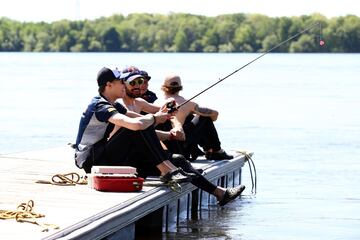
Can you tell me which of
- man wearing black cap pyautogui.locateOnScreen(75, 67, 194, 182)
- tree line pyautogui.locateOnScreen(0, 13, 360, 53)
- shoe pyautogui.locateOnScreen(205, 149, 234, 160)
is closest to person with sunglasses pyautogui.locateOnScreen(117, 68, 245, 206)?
man wearing black cap pyautogui.locateOnScreen(75, 67, 194, 182)

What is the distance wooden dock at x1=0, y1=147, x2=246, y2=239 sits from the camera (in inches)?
297

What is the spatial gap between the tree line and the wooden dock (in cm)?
8208

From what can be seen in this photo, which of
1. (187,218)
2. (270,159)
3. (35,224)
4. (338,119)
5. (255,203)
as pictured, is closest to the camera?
(35,224)

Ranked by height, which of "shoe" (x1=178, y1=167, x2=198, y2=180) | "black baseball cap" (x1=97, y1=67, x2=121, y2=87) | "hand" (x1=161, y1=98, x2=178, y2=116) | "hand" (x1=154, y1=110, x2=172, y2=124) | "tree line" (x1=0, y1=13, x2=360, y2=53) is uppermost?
"black baseball cap" (x1=97, y1=67, x2=121, y2=87)

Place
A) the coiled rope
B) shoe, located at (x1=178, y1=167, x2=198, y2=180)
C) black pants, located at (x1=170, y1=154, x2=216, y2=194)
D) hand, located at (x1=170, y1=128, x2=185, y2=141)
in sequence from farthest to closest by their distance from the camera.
Answer: hand, located at (x1=170, y1=128, x2=185, y2=141), black pants, located at (x1=170, y1=154, x2=216, y2=194), shoe, located at (x1=178, y1=167, x2=198, y2=180), the coiled rope

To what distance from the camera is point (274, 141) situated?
22.8 m

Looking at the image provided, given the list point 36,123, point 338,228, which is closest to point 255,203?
point 338,228

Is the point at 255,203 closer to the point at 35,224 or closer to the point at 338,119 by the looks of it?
the point at 35,224

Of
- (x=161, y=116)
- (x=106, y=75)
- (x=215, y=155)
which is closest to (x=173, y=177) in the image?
(x=161, y=116)

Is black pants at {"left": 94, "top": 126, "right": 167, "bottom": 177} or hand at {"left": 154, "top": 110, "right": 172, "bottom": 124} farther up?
hand at {"left": 154, "top": 110, "right": 172, "bottom": 124}

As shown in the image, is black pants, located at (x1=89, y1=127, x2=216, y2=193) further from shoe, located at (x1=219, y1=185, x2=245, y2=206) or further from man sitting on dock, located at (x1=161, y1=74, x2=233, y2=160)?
man sitting on dock, located at (x1=161, y1=74, x2=233, y2=160)

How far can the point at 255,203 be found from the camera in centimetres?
1298

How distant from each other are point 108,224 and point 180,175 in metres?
1.73

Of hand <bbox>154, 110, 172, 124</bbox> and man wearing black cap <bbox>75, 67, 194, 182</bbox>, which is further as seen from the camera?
hand <bbox>154, 110, 172, 124</bbox>
